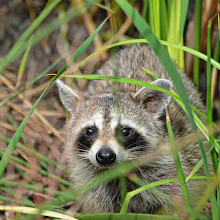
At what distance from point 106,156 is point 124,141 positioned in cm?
39

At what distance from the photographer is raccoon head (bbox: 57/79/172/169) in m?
→ 3.72

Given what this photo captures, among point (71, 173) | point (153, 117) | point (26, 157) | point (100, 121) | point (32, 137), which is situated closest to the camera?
point (100, 121)

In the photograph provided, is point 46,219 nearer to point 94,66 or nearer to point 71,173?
point 71,173

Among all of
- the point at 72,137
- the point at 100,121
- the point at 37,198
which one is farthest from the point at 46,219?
the point at 100,121

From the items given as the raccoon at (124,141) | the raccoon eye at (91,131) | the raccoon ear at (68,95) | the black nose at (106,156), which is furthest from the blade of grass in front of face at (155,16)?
the black nose at (106,156)

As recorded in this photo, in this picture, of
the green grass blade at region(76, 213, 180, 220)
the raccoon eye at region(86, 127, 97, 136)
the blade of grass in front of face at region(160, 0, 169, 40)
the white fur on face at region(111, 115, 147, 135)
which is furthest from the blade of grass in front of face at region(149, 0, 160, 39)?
the green grass blade at region(76, 213, 180, 220)

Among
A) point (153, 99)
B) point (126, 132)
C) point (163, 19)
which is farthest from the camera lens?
point (163, 19)

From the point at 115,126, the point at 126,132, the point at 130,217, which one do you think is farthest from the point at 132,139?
the point at 130,217

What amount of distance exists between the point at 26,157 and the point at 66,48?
1876 mm

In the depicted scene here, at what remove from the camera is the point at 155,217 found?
3061 millimetres

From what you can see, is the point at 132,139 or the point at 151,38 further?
the point at 132,139

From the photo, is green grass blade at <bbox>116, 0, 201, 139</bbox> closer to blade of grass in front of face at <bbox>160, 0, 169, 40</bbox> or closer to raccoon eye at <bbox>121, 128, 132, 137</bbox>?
raccoon eye at <bbox>121, 128, 132, 137</bbox>

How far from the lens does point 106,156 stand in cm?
359

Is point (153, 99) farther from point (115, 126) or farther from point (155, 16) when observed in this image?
point (155, 16)
